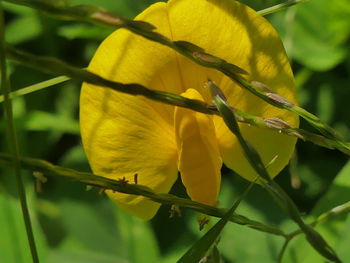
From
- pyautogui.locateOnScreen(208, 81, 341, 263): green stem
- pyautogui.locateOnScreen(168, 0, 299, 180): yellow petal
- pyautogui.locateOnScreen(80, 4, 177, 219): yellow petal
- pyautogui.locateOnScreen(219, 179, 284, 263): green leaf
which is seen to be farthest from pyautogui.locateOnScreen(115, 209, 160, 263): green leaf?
pyautogui.locateOnScreen(208, 81, 341, 263): green stem

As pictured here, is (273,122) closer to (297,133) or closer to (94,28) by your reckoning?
(297,133)

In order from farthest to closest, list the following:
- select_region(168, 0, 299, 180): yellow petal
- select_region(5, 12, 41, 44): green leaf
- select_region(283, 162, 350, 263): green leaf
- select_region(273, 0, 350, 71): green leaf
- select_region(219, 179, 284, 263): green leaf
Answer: select_region(5, 12, 41, 44): green leaf < select_region(273, 0, 350, 71): green leaf < select_region(219, 179, 284, 263): green leaf < select_region(283, 162, 350, 263): green leaf < select_region(168, 0, 299, 180): yellow petal

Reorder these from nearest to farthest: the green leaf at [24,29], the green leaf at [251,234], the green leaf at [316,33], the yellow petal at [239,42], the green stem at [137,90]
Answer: the green stem at [137,90] < the yellow petal at [239,42] < the green leaf at [251,234] < the green leaf at [316,33] < the green leaf at [24,29]

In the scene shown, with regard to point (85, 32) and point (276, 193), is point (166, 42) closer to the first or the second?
point (276, 193)

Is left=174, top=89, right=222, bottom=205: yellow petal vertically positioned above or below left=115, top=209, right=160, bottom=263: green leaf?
above

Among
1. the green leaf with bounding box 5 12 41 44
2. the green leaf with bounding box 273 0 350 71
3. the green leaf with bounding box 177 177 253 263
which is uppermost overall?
the green leaf with bounding box 177 177 253 263

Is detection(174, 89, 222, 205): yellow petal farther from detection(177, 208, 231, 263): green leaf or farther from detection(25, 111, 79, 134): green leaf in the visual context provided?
detection(25, 111, 79, 134): green leaf

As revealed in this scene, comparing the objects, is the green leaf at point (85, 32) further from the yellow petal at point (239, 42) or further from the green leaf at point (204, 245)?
the green leaf at point (204, 245)

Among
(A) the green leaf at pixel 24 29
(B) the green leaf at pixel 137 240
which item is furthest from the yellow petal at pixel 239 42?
(A) the green leaf at pixel 24 29

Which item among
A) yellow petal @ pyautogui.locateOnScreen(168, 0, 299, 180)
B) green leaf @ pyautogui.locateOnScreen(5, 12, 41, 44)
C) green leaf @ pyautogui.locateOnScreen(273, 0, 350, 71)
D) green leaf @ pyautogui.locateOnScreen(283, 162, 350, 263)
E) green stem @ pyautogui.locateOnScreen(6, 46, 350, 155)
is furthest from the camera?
green leaf @ pyautogui.locateOnScreen(5, 12, 41, 44)
